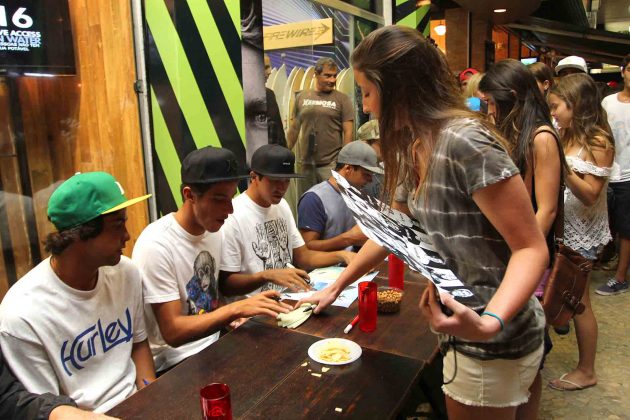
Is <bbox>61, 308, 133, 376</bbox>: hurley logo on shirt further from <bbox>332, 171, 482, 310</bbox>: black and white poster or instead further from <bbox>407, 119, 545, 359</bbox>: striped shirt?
<bbox>407, 119, 545, 359</bbox>: striped shirt

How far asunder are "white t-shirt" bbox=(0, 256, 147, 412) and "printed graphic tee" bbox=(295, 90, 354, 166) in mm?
2799

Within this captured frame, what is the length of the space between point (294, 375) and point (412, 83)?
920 millimetres

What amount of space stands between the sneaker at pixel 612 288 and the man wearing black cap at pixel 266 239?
2899 millimetres

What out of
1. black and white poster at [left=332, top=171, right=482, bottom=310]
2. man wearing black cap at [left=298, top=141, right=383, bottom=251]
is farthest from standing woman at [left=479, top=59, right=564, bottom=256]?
man wearing black cap at [left=298, top=141, right=383, bottom=251]

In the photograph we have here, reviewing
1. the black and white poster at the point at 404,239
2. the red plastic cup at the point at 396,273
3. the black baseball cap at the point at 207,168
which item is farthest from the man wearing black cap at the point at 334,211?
the black and white poster at the point at 404,239

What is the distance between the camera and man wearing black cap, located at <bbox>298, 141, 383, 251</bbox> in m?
2.98

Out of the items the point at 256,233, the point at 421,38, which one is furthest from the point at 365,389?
the point at 256,233

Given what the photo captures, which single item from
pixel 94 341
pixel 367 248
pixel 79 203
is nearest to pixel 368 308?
pixel 367 248

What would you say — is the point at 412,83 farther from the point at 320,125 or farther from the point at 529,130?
the point at 320,125

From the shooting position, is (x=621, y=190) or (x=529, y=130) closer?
(x=529, y=130)

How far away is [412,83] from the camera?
1120mm

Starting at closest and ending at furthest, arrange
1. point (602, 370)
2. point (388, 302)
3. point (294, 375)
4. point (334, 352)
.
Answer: point (294, 375)
point (334, 352)
point (388, 302)
point (602, 370)

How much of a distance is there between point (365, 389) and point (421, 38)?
960mm

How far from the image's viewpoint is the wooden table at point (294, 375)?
1.32m
